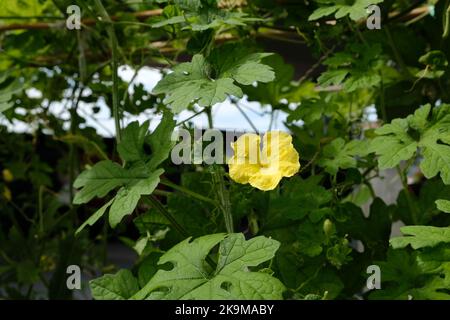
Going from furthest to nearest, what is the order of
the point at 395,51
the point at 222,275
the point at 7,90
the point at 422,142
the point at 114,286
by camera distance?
the point at 7,90 < the point at 395,51 < the point at 422,142 < the point at 114,286 < the point at 222,275

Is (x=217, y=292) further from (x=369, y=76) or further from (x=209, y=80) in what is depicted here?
(x=369, y=76)

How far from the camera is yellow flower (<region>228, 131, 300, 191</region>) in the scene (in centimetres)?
94

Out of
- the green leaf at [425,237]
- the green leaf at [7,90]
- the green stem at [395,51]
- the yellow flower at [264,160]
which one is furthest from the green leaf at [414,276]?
the green leaf at [7,90]

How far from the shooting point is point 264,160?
97 centimetres

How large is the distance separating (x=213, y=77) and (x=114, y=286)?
0.39 meters

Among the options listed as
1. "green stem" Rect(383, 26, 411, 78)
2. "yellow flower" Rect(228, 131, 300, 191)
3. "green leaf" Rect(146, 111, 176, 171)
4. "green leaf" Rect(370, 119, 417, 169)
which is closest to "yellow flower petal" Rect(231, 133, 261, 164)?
"yellow flower" Rect(228, 131, 300, 191)

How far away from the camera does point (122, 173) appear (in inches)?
38.3

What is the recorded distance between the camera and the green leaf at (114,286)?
0.90 meters

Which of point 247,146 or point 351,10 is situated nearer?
point 247,146

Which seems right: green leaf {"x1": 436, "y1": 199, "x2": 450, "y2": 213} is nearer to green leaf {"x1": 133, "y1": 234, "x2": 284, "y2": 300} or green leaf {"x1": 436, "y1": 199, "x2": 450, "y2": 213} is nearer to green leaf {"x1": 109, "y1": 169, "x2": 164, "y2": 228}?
green leaf {"x1": 133, "y1": 234, "x2": 284, "y2": 300}

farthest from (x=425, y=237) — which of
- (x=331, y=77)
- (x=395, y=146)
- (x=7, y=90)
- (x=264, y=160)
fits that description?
(x=7, y=90)

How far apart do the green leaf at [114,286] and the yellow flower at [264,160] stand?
0.23 metres

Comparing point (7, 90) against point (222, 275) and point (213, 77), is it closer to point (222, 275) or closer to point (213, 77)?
point (213, 77)

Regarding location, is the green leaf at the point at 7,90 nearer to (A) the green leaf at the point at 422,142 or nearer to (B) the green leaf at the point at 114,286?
(B) the green leaf at the point at 114,286
